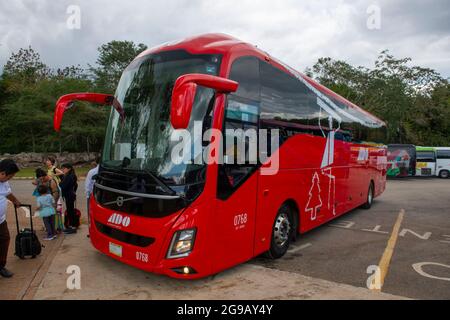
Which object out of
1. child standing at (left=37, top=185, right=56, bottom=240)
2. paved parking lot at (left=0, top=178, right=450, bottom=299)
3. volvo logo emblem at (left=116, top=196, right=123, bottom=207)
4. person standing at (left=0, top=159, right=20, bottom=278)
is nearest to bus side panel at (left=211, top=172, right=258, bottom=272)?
paved parking lot at (left=0, top=178, right=450, bottom=299)

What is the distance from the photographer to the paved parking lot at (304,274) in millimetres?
4602

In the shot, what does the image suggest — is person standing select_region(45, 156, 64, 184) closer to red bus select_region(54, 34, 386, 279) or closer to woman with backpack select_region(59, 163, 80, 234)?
woman with backpack select_region(59, 163, 80, 234)

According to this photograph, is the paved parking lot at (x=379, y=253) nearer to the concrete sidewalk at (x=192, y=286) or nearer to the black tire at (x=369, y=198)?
the concrete sidewalk at (x=192, y=286)

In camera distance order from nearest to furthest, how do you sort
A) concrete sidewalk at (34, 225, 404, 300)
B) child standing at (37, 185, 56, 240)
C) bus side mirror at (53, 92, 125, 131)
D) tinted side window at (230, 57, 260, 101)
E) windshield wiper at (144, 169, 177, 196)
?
windshield wiper at (144, 169, 177, 196), concrete sidewalk at (34, 225, 404, 300), tinted side window at (230, 57, 260, 101), bus side mirror at (53, 92, 125, 131), child standing at (37, 185, 56, 240)

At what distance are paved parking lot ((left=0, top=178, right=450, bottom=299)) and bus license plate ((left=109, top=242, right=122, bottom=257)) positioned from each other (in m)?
0.43

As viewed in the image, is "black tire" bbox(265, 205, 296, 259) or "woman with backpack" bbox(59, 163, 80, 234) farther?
"woman with backpack" bbox(59, 163, 80, 234)

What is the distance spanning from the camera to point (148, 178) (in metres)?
4.40

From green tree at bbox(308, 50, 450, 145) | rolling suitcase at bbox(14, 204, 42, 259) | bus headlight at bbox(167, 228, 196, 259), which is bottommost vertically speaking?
rolling suitcase at bbox(14, 204, 42, 259)

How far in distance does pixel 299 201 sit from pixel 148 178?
333 centimetres

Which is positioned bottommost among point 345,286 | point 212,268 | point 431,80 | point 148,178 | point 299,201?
point 345,286

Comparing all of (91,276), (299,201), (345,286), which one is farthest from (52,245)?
(345,286)

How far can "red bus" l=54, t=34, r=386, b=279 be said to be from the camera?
4320mm
